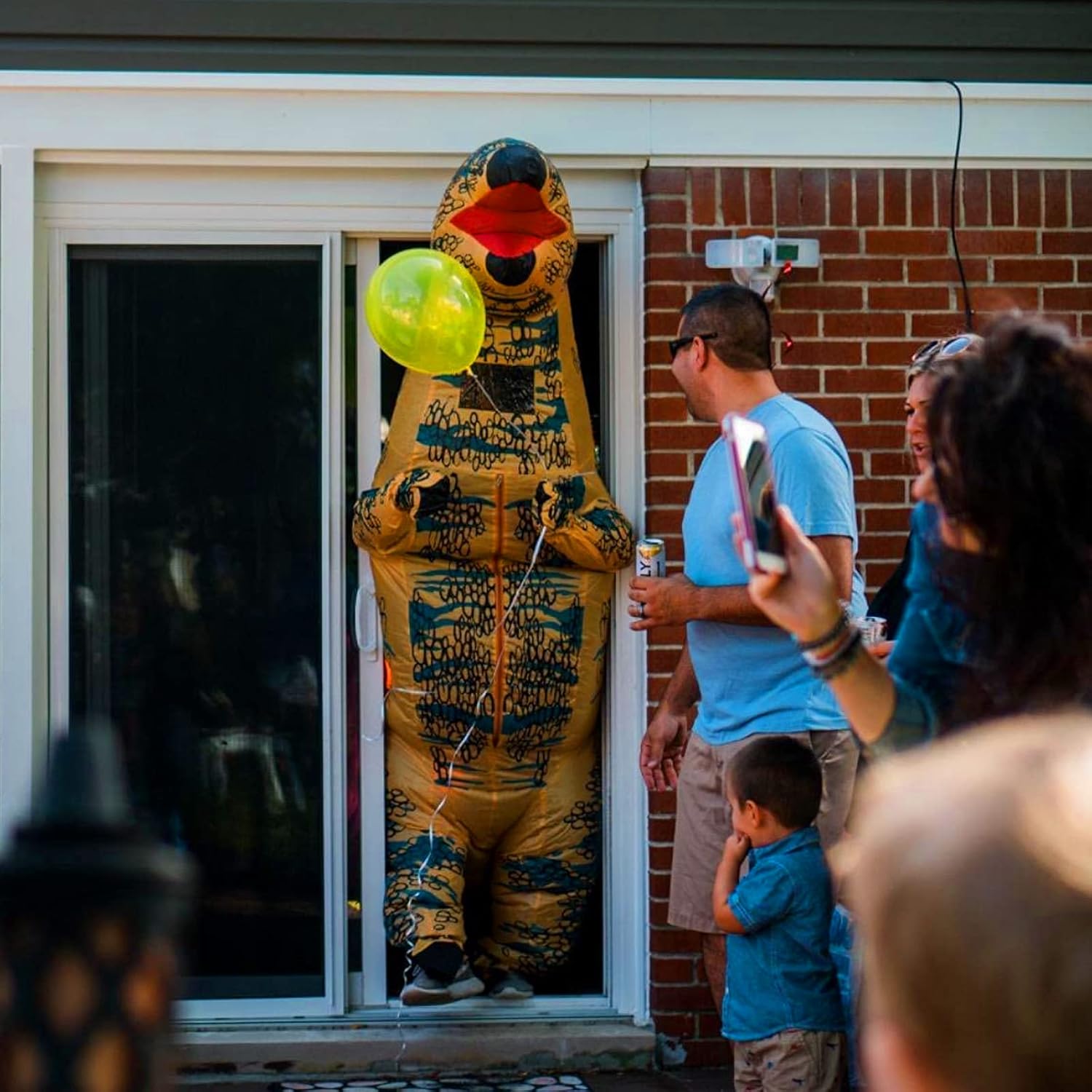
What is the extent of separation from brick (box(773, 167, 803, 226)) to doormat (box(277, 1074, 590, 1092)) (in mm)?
2453

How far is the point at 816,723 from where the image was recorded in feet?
13.2

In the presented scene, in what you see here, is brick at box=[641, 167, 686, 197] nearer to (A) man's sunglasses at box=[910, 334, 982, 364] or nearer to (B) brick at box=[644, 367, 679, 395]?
(B) brick at box=[644, 367, 679, 395]

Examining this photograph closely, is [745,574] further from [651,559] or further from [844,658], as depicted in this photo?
[844,658]

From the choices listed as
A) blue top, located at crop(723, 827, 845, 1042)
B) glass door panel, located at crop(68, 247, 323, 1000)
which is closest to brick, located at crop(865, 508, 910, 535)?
blue top, located at crop(723, 827, 845, 1042)

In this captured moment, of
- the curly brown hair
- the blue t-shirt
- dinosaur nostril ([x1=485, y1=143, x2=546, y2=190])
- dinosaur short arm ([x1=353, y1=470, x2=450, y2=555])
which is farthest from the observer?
dinosaur short arm ([x1=353, y1=470, x2=450, y2=555])

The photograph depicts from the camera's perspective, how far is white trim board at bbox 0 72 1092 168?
15.5ft

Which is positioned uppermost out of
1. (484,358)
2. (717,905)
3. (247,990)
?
(484,358)

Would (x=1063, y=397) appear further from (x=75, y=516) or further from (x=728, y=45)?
(x=75, y=516)

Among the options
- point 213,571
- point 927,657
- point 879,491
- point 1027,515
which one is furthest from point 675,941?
point 1027,515

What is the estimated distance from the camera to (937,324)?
4922mm

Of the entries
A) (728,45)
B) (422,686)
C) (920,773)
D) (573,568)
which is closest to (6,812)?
(422,686)

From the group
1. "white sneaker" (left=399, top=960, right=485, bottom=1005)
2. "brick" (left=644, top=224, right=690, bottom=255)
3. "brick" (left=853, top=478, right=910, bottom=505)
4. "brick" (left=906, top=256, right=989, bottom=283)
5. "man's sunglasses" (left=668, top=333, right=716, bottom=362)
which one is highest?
"brick" (left=644, top=224, right=690, bottom=255)

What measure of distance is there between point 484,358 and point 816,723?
4.67 feet

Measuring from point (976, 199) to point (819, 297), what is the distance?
544mm
